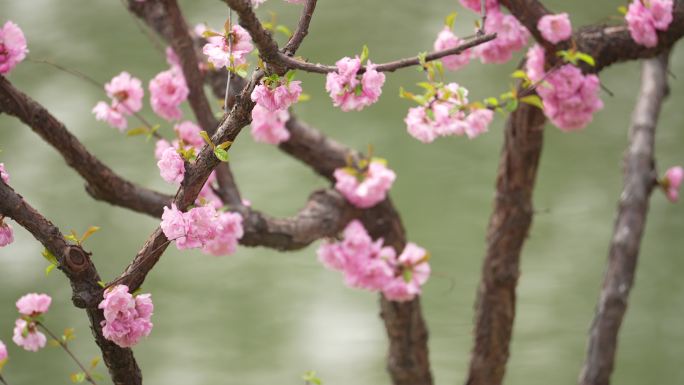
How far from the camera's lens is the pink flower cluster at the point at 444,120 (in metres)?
1.76

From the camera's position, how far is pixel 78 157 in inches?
67.1

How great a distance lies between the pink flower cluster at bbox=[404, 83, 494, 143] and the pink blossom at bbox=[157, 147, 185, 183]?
0.51 m

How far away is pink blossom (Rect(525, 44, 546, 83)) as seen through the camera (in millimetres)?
1983

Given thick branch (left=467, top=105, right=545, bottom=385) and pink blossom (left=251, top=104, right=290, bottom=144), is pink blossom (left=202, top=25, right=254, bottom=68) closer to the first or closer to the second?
pink blossom (left=251, top=104, right=290, bottom=144)

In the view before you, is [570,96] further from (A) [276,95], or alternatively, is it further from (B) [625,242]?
(A) [276,95]

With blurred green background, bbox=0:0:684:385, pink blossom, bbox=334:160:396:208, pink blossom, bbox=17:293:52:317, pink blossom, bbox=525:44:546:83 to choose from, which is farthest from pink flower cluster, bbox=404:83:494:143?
blurred green background, bbox=0:0:684:385

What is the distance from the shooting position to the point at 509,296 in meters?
2.31

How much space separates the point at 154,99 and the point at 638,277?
6.84ft

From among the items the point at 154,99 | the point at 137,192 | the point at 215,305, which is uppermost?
the point at 215,305

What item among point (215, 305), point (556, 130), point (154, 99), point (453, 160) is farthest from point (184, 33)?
point (556, 130)

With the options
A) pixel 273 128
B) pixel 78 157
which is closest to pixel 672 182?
pixel 273 128

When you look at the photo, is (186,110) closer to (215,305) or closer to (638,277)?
(215,305)

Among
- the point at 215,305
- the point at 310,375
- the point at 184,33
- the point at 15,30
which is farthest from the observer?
the point at 215,305

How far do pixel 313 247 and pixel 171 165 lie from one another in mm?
2244
